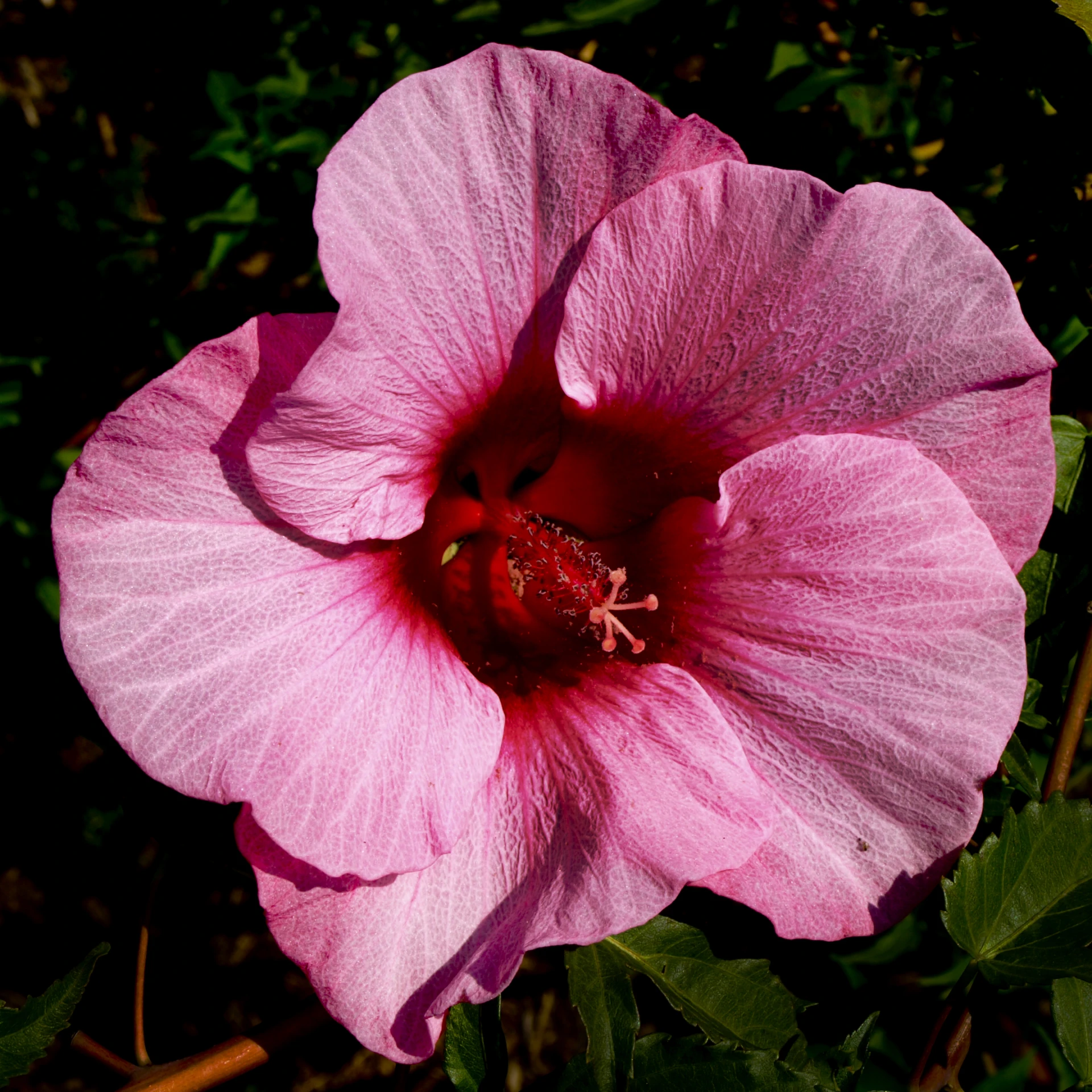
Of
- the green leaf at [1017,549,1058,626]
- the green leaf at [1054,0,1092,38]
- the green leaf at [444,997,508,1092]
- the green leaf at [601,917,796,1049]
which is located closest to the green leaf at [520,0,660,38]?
the green leaf at [1054,0,1092,38]

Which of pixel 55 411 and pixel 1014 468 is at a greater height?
pixel 1014 468

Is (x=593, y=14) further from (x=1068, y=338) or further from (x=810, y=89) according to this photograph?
(x=1068, y=338)

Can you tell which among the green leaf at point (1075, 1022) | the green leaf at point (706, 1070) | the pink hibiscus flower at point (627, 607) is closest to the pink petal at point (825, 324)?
the pink hibiscus flower at point (627, 607)

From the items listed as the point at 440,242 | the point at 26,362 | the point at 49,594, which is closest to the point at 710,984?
the point at 440,242

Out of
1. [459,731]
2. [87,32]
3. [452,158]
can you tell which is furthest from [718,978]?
[87,32]

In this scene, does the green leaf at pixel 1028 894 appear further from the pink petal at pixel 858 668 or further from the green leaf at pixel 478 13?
the green leaf at pixel 478 13

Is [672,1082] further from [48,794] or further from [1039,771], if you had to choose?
[48,794]
